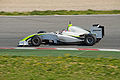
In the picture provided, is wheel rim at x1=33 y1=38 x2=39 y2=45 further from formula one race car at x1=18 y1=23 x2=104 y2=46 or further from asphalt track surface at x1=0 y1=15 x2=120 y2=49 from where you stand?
asphalt track surface at x1=0 y1=15 x2=120 y2=49

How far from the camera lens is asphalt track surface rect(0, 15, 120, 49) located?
15812 millimetres

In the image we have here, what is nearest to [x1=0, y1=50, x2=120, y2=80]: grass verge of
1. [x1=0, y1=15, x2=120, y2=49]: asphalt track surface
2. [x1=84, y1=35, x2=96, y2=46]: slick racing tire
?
[x1=84, y1=35, x2=96, y2=46]: slick racing tire

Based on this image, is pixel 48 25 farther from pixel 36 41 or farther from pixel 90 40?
pixel 90 40

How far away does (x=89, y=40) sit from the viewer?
14.3 metres

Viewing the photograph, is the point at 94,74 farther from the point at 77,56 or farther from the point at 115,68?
the point at 77,56

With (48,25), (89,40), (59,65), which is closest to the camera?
(59,65)

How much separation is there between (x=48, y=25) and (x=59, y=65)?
374 inches

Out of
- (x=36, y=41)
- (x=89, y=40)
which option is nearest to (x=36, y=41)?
(x=36, y=41)

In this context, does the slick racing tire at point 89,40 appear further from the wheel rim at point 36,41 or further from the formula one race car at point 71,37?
the wheel rim at point 36,41

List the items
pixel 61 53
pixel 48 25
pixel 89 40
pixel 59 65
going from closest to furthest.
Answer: pixel 59 65 → pixel 61 53 → pixel 89 40 → pixel 48 25

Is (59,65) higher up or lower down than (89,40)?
lower down

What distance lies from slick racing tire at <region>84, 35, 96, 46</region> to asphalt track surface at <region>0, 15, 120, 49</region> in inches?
14.8

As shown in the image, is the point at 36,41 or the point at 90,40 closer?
the point at 90,40

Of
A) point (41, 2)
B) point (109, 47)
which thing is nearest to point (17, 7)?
point (41, 2)
